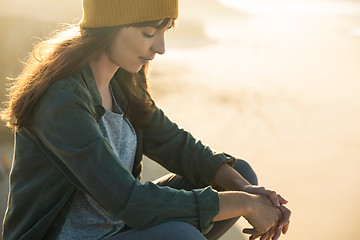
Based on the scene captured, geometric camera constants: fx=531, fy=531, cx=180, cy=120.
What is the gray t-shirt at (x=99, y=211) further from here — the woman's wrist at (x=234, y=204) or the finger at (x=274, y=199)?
the finger at (x=274, y=199)

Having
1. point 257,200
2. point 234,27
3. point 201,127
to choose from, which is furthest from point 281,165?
point 234,27

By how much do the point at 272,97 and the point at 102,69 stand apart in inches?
134

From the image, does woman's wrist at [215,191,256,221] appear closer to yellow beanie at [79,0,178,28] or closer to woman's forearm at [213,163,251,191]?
woman's forearm at [213,163,251,191]

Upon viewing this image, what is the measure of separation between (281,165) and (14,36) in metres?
2.27

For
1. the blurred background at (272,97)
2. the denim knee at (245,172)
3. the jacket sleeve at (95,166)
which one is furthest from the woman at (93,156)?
the blurred background at (272,97)

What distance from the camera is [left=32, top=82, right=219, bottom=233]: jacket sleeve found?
1.47m

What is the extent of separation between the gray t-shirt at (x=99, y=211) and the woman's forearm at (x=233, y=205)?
0.33 m

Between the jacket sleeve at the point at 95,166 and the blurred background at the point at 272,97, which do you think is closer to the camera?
the jacket sleeve at the point at 95,166

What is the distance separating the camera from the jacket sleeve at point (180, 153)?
2.01 metres

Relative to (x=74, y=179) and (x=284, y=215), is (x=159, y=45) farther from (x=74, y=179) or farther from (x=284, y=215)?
(x=284, y=215)

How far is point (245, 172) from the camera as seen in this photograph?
80.6 inches

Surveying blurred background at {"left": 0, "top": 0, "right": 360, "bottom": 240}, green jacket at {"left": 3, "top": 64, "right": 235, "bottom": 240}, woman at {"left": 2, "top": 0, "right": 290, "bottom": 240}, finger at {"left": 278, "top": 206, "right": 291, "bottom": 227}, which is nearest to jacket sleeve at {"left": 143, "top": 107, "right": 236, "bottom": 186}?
woman at {"left": 2, "top": 0, "right": 290, "bottom": 240}

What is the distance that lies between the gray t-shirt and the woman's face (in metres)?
0.21

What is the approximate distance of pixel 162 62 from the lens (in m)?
6.35
